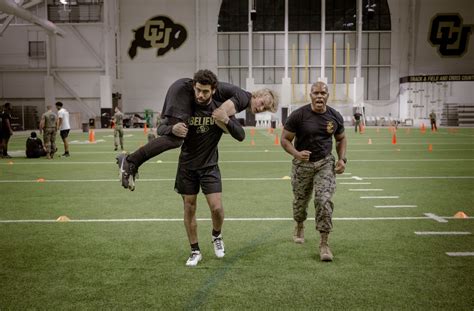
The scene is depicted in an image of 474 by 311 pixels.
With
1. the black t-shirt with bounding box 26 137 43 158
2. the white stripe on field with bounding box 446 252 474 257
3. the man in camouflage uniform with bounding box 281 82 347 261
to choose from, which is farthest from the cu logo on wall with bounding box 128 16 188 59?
the white stripe on field with bounding box 446 252 474 257

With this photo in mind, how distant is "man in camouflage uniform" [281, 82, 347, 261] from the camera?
18.6 feet

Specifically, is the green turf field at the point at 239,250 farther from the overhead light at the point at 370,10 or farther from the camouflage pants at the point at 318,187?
the overhead light at the point at 370,10

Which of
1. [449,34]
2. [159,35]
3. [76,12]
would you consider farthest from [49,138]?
[449,34]

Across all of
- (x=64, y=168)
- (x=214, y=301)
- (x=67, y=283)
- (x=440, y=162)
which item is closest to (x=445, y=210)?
(x=214, y=301)

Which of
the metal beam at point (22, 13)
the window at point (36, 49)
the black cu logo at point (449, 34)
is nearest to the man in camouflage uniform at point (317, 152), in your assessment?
the metal beam at point (22, 13)

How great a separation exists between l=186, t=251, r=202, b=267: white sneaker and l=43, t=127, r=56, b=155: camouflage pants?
528 inches

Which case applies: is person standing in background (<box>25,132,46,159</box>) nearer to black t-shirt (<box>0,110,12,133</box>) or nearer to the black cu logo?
black t-shirt (<box>0,110,12,133</box>)

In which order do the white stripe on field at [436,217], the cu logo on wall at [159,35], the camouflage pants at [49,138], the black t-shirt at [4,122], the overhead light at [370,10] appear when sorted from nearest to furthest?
the white stripe on field at [436,217]
the camouflage pants at [49,138]
the black t-shirt at [4,122]
the overhead light at [370,10]
the cu logo on wall at [159,35]

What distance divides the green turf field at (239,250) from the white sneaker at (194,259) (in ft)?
0.31

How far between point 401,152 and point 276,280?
15.4 metres

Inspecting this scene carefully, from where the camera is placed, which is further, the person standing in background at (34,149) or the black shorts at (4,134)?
the black shorts at (4,134)

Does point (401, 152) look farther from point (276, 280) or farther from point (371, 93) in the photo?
point (371, 93)

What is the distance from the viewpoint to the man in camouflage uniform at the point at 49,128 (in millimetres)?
17375

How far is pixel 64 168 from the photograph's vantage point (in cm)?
1477
